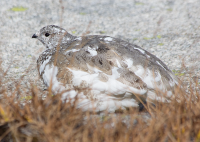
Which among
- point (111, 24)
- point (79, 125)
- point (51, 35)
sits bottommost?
point (79, 125)

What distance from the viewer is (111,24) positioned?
5098mm

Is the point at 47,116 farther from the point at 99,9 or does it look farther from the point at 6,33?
the point at 99,9

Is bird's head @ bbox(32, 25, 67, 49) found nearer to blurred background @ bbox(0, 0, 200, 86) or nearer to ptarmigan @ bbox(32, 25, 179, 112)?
blurred background @ bbox(0, 0, 200, 86)

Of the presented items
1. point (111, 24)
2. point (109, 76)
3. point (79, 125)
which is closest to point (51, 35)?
point (109, 76)

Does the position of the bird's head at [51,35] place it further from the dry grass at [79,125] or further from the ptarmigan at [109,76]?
the dry grass at [79,125]

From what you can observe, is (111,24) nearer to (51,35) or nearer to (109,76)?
(51,35)

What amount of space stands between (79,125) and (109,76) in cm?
62

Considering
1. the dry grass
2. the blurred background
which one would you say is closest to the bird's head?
the blurred background

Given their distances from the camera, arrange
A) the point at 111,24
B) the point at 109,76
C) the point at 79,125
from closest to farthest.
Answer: the point at 79,125 < the point at 109,76 < the point at 111,24

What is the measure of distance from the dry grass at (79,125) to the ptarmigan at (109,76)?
274mm

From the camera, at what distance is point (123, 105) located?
2377 mm

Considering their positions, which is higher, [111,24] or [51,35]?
[111,24]

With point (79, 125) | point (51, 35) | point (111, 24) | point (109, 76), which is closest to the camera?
point (79, 125)

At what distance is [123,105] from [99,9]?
12.1 ft
